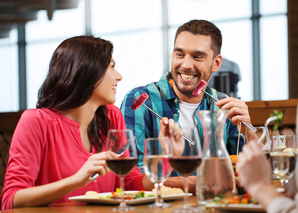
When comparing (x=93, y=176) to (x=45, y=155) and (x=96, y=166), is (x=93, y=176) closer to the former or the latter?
(x=96, y=166)

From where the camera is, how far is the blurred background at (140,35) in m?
5.21

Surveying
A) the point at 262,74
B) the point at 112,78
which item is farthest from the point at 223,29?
the point at 112,78

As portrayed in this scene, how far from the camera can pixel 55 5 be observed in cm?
621

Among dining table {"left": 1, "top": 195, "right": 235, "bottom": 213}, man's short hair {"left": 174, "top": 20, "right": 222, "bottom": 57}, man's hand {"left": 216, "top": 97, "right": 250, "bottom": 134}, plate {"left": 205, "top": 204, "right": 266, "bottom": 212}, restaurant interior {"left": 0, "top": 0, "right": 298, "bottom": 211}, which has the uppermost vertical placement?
restaurant interior {"left": 0, "top": 0, "right": 298, "bottom": 211}

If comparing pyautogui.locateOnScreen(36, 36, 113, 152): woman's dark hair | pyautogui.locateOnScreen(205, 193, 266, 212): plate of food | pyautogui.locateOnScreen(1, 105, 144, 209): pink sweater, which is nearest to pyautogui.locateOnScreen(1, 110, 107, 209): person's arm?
pyautogui.locateOnScreen(1, 105, 144, 209): pink sweater

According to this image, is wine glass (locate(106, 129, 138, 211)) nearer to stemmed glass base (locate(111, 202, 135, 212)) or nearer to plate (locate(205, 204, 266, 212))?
stemmed glass base (locate(111, 202, 135, 212))

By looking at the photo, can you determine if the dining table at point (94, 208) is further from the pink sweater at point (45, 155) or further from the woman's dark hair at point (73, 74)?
the woman's dark hair at point (73, 74)

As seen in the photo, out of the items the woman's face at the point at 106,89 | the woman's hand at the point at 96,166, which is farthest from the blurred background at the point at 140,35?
the woman's hand at the point at 96,166

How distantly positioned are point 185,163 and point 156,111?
141 cm

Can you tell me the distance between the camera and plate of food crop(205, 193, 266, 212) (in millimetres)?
973

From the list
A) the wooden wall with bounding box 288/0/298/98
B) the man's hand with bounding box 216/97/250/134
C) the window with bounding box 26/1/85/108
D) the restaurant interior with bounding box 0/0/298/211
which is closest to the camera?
the man's hand with bounding box 216/97/250/134

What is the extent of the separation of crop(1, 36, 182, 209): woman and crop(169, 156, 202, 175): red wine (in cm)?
52

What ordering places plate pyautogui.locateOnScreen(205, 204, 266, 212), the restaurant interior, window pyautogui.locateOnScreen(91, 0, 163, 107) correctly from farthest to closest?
window pyautogui.locateOnScreen(91, 0, 163, 107) < the restaurant interior < plate pyautogui.locateOnScreen(205, 204, 266, 212)

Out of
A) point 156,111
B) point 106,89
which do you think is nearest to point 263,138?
point 106,89
